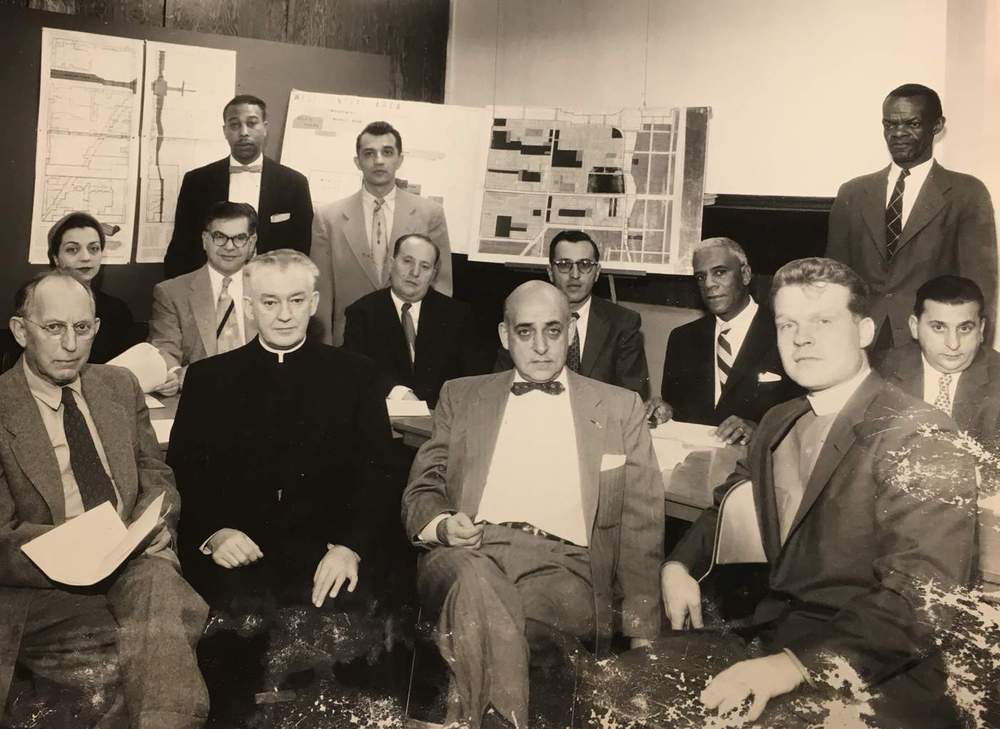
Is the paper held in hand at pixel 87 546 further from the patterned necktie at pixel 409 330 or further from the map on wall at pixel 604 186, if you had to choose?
the map on wall at pixel 604 186

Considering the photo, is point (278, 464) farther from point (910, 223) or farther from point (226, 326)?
point (910, 223)

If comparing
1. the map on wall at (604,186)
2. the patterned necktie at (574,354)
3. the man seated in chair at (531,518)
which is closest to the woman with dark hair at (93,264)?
the man seated in chair at (531,518)

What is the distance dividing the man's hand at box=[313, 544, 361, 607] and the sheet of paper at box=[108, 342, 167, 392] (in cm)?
69

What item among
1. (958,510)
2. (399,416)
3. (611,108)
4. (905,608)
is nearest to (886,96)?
(611,108)

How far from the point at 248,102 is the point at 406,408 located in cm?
104

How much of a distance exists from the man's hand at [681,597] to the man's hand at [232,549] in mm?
1136

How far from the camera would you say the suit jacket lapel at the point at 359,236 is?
2984 mm

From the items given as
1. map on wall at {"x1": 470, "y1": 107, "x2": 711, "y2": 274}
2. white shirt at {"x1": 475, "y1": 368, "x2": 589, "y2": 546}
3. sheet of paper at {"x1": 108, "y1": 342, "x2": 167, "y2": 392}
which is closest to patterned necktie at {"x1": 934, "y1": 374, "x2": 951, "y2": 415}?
map on wall at {"x1": 470, "y1": 107, "x2": 711, "y2": 274}

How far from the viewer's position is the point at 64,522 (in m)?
2.43

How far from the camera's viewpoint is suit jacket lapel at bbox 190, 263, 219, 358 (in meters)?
2.81

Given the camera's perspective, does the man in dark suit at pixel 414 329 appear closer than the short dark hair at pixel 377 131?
Yes

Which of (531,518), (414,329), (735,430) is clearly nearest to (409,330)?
(414,329)

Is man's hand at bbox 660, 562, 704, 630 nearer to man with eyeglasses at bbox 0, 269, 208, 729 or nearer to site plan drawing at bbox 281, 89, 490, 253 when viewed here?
site plan drawing at bbox 281, 89, 490, 253

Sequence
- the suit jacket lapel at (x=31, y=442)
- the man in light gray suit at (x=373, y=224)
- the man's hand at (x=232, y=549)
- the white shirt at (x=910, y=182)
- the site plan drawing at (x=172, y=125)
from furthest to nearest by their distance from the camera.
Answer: the man in light gray suit at (x=373, y=224) → the site plan drawing at (x=172, y=125) → the man's hand at (x=232, y=549) → the suit jacket lapel at (x=31, y=442) → the white shirt at (x=910, y=182)
